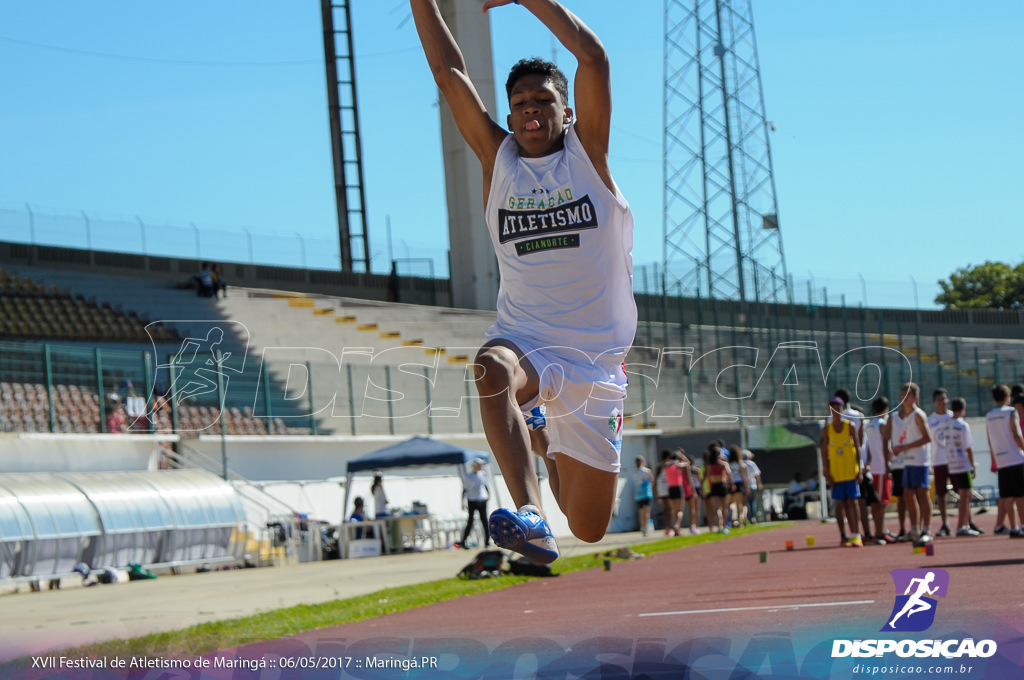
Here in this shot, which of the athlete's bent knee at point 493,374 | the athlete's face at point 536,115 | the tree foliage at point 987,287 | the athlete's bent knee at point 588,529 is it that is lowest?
the athlete's bent knee at point 588,529

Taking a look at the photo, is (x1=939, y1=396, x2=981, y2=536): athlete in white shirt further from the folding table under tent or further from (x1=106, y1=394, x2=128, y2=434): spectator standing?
(x1=106, y1=394, x2=128, y2=434): spectator standing

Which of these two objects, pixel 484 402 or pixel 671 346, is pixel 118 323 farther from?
pixel 484 402

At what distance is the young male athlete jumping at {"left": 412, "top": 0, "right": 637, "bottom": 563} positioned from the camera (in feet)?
16.6

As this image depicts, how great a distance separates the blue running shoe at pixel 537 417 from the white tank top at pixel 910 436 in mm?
10342

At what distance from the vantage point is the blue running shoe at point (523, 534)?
4.39 m

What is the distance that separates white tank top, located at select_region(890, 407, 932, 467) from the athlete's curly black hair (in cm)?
1063

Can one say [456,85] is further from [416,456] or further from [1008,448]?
[416,456]

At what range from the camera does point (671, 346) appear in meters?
39.2

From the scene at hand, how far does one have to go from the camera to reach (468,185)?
133 ft

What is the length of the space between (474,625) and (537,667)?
281 centimetres

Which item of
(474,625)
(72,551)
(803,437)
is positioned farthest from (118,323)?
(474,625)

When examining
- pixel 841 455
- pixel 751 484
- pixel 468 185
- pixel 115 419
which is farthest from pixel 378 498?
pixel 468 185

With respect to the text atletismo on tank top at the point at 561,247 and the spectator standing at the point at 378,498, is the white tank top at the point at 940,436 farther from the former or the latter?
the text atletismo on tank top at the point at 561,247

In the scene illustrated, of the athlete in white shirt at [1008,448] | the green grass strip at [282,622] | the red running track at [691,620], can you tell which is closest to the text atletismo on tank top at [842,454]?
the red running track at [691,620]
